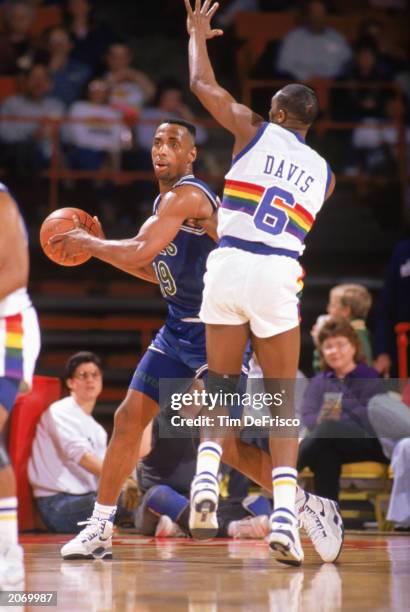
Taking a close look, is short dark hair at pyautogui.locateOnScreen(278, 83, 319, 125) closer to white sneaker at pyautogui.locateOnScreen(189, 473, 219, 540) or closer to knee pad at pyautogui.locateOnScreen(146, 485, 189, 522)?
white sneaker at pyautogui.locateOnScreen(189, 473, 219, 540)

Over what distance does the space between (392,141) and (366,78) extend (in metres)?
0.90

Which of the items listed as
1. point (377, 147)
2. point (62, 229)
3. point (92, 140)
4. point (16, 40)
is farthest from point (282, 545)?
point (16, 40)

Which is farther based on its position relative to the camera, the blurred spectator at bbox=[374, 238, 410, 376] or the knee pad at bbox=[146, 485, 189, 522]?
the blurred spectator at bbox=[374, 238, 410, 376]

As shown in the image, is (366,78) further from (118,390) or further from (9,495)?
(9,495)

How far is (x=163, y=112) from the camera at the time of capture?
1182 centimetres

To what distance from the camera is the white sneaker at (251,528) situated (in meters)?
7.03

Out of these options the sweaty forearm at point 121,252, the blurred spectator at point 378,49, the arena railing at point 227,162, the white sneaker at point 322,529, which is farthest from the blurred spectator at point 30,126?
the white sneaker at point 322,529

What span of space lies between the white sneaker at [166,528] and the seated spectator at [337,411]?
980 mm

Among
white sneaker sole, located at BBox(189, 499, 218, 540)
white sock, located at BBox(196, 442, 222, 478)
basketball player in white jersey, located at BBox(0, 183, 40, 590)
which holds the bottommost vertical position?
white sneaker sole, located at BBox(189, 499, 218, 540)

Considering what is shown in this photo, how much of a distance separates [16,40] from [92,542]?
8.75 metres

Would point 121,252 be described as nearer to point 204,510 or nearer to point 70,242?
point 70,242

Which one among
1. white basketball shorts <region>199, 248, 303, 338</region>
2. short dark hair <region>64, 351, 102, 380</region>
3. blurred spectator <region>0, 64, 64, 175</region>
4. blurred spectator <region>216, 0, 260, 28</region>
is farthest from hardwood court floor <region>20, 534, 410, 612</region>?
blurred spectator <region>216, 0, 260, 28</region>

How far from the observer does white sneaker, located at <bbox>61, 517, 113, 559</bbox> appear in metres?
5.12

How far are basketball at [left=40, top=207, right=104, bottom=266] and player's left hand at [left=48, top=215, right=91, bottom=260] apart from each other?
0.7 inches
